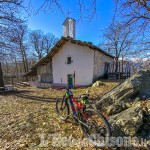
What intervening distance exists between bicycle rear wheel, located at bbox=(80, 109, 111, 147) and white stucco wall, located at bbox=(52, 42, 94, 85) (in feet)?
29.7

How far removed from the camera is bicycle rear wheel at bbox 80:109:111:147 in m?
2.42

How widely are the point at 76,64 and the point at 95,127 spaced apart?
9915 millimetres

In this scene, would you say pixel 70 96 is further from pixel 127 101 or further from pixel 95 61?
pixel 95 61

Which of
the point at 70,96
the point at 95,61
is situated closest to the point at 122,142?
the point at 70,96

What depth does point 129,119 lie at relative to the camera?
108 inches

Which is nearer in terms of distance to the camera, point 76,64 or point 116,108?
point 116,108

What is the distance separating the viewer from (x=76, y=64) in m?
12.3

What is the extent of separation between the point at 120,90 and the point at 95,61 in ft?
26.3

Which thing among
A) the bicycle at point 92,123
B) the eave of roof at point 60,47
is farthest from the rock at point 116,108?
the eave of roof at point 60,47

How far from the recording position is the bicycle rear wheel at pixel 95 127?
2.42 metres

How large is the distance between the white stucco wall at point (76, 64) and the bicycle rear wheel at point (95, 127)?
29.7 feet

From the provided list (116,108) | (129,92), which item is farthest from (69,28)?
(116,108)

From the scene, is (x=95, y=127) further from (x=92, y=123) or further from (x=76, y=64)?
(x=76, y=64)

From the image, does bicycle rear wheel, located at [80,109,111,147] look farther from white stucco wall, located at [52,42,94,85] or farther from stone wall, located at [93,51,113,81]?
stone wall, located at [93,51,113,81]
